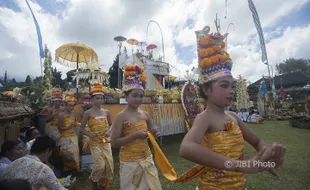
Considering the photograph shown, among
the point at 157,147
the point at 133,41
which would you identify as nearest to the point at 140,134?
the point at 157,147

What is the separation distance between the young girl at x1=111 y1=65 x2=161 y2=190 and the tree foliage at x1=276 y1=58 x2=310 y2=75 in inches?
2235

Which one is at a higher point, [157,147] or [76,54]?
[76,54]

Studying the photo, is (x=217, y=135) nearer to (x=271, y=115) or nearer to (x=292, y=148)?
(x=292, y=148)

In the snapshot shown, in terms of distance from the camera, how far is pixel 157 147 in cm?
258

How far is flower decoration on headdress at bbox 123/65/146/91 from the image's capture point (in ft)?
10.5

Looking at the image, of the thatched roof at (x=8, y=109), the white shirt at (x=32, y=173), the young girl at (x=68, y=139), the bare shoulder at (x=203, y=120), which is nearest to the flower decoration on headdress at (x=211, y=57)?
the bare shoulder at (x=203, y=120)

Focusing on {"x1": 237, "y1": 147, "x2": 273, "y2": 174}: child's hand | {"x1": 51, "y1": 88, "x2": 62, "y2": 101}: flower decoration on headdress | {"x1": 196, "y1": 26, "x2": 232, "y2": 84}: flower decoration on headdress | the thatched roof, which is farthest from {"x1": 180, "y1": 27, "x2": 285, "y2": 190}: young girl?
{"x1": 51, "y1": 88, "x2": 62, "y2": 101}: flower decoration on headdress

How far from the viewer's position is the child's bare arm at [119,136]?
2.83 m

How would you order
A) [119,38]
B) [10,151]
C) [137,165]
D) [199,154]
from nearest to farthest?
1. [199,154]
2. [137,165]
3. [10,151]
4. [119,38]

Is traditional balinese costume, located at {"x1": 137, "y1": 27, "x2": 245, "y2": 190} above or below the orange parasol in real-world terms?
below

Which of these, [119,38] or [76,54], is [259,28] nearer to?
[119,38]

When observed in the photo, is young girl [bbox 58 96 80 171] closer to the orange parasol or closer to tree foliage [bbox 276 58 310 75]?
the orange parasol

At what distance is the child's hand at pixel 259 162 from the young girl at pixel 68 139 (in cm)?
521

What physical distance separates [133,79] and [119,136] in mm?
947
